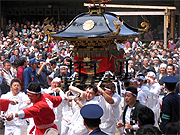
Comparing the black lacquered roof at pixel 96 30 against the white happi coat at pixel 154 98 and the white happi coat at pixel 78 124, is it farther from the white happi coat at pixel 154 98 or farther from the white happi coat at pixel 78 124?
the white happi coat at pixel 78 124

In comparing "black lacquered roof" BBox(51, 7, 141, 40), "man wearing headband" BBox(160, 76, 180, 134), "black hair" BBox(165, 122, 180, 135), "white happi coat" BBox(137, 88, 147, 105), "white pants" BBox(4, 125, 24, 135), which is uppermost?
"black lacquered roof" BBox(51, 7, 141, 40)

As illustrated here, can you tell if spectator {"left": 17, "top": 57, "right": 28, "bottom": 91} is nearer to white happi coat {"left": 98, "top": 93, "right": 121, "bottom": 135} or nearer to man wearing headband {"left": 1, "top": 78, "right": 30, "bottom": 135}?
man wearing headband {"left": 1, "top": 78, "right": 30, "bottom": 135}

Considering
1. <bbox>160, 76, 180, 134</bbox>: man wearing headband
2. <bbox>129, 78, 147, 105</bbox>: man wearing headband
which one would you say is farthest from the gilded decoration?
<bbox>160, 76, 180, 134</bbox>: man wearing headband

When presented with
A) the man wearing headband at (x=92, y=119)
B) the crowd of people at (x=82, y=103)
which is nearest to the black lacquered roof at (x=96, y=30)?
the crowd of people at (x=82, y=103)

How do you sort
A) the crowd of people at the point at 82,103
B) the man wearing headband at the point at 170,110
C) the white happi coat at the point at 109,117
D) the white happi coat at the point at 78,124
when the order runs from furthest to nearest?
the white happi coat at the point at 109,117 → the white happi coat at the point at 78,124 → the man wearing headband at the point at 170,110 → the crowd of people at the point at 82,103

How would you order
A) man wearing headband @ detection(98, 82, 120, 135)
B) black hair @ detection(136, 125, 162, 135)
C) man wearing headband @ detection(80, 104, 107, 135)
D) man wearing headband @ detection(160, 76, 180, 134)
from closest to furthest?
1. black hair @ detection(136, 125, 162, 135)
2. man wearing headband @ detection(80, 104, 107, 135)
3. man wearing headband @ detection(160, 76, 180, 134)
4. man wearing headband @ detection(98, 82, 120, 135)

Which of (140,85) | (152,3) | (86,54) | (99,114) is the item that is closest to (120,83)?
(140,85)

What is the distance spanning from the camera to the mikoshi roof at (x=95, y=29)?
19.2 feet

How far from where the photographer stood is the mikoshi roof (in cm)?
586

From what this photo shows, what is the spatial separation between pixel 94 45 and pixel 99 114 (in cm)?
337

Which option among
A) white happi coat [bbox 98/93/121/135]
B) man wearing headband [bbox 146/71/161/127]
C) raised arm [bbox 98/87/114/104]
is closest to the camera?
raised arm [bbox 98/87/114/104]

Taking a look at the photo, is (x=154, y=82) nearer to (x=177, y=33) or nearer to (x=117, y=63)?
(x=117, y=63)

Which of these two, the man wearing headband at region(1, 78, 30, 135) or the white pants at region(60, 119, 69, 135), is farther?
the white pants at region(60, 119, 69, 135)

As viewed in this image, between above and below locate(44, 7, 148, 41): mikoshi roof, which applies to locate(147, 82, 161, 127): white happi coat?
below
